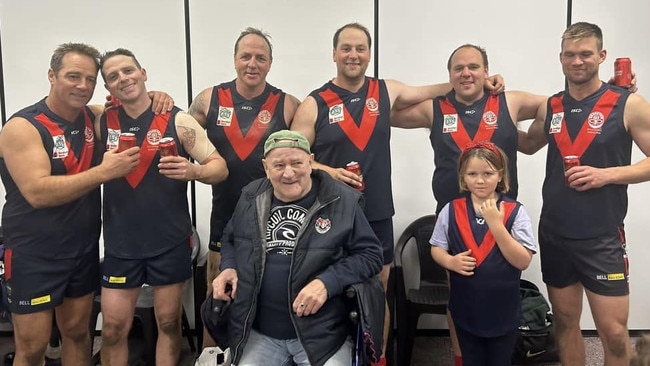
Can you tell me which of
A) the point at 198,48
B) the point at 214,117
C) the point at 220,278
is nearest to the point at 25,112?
the point at 214,117

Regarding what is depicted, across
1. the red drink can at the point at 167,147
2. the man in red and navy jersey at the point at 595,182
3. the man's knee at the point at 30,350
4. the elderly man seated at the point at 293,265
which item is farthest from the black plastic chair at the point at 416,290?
the man's knee at the point at 30,350

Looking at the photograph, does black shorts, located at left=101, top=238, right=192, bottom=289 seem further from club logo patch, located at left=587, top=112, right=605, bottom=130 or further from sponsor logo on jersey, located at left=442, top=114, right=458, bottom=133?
club logo patch, located at left=587, top=112, right=605, bottom=130

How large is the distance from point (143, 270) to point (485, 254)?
5.01ft

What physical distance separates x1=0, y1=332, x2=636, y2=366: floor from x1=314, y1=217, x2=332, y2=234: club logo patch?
1.56m

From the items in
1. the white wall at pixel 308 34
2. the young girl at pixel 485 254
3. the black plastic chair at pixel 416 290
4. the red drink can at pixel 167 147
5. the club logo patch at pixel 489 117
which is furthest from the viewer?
the white wall at pixel 308 34

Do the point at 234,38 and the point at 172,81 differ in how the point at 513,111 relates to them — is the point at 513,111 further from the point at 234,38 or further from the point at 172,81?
the point at 172,81

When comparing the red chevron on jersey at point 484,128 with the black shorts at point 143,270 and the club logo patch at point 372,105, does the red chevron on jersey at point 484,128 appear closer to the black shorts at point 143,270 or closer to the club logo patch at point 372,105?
the club logo patch at point 372,105

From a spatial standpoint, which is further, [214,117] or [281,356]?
[214,117]

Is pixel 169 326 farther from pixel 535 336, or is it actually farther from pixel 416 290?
pixel 535 336

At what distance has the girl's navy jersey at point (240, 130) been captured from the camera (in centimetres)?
261

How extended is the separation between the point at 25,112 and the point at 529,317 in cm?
292

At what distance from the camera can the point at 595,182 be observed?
2.21m

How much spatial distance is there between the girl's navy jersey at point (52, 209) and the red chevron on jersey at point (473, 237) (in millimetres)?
1678

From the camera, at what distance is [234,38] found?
338 centimetres
